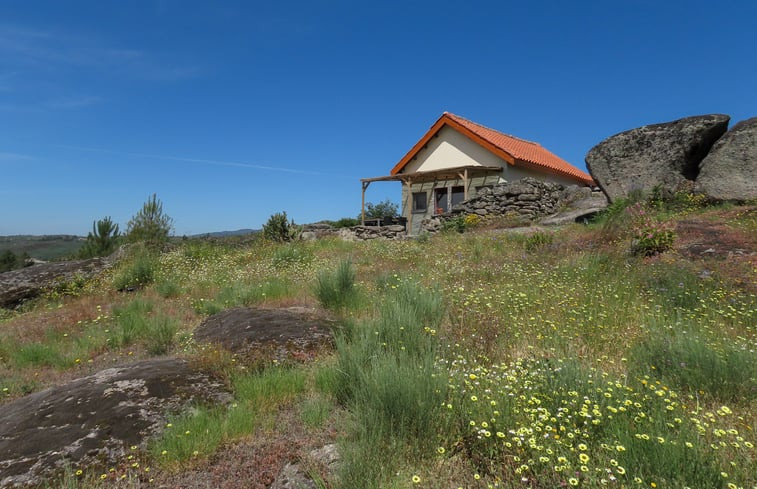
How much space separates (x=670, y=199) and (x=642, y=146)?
1.86m

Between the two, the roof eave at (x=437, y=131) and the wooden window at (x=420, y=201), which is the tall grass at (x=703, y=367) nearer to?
the roof eave at (x=437, y=131)

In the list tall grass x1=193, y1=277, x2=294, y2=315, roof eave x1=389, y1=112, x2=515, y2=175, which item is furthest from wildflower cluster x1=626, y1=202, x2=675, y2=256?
roof eave x1=389, y1=112, x2=515, y2=175

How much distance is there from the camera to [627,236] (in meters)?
8.09

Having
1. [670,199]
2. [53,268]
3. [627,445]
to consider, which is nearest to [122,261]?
[53,268]

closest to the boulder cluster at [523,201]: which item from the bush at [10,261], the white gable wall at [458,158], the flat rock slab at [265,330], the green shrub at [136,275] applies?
the white gable wall at [458,158]

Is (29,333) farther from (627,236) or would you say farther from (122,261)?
(627,236)

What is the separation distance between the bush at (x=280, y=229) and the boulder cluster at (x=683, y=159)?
10528mm

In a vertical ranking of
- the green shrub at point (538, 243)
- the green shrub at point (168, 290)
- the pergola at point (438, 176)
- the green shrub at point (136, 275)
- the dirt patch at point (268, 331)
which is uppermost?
the pergola at point (438, 176)

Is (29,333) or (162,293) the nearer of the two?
(29,333)

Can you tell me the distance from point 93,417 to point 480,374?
2.55 meters

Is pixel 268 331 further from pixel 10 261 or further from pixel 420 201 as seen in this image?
pixel 10 261

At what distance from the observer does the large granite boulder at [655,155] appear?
11.0 m

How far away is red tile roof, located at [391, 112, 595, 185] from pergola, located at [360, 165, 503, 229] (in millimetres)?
985

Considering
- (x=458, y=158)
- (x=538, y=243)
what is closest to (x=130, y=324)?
(x=538, y=243)
